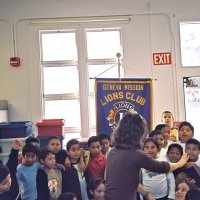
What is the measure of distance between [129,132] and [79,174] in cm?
116

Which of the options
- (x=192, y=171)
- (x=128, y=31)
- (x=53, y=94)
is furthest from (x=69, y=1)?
(x=192, y=171)

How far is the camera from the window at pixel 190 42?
4566 millimetres

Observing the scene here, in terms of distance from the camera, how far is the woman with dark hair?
1.74m

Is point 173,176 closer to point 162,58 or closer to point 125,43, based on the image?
point 162,58

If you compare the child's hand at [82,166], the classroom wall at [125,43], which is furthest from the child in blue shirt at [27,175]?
the classroom wall at [125,43]

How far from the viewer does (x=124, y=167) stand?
5.71ft

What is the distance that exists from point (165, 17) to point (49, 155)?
2719 mm

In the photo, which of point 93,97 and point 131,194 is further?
point 93,97

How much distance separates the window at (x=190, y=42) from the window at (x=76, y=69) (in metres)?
0.88

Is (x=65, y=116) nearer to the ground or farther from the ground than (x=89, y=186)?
farther from the ground

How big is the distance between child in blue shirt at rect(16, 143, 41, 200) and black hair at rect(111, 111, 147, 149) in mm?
1051

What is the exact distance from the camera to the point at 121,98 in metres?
4.28

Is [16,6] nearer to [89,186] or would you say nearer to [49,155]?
[49,155]

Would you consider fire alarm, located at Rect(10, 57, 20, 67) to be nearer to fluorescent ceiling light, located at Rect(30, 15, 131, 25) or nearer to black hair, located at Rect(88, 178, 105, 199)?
fluorescent ceiling light, located at Rect(30, 15, 131, 25)
